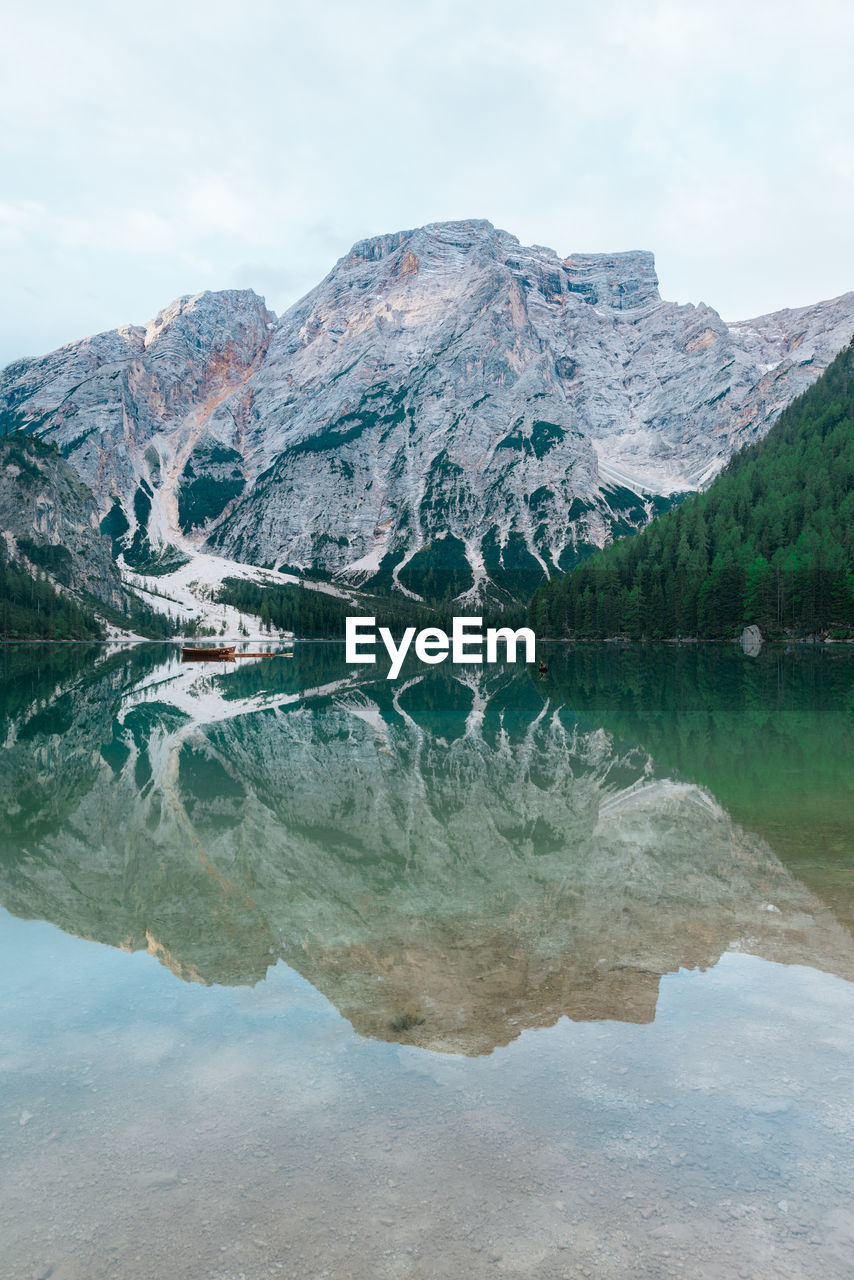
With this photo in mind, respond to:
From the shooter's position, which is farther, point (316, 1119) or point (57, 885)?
point (57, 885)

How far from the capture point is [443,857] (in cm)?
1606

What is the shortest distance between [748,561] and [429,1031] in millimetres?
156087

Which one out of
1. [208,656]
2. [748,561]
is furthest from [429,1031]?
[748,561]

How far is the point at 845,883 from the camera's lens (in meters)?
13.6

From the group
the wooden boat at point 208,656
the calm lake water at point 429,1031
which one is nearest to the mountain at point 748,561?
the wooden boat at point 208,656

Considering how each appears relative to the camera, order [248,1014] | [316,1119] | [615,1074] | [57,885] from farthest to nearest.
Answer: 1. [57,885]
2. [248,1014]
3. [615,1074]
4. [316,1119]

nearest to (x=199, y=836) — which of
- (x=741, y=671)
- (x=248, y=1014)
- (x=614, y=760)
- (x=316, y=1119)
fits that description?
Answer: (x=248, y=1014)

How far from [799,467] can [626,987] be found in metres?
192

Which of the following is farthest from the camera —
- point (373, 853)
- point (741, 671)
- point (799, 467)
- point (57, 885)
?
point (799, 467)

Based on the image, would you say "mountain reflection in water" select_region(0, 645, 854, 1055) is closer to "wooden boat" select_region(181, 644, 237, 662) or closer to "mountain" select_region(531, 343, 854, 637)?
"wooden boat" select_region(181, 644, 237, 662)

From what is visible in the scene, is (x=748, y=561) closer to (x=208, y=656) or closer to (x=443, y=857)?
(x=208, y=656)

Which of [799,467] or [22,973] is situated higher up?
[799,467]

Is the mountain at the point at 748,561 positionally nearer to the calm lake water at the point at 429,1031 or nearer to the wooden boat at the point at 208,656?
the wooden boat at the point at 208,656

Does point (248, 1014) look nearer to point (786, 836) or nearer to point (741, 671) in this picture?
point (786, 836)
